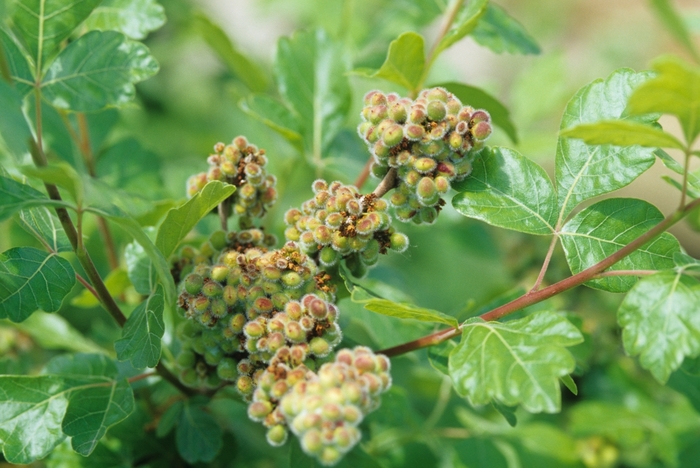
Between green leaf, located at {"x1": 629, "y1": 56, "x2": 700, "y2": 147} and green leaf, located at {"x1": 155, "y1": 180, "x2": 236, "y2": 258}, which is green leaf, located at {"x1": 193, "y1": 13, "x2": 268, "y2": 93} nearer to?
green leaf, located at {"x1": 155, "y1": 180, "x2": 236, "y2": 258}


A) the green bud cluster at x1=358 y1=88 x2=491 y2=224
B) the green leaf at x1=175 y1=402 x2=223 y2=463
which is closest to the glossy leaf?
the green bud cluster at x1=358 y1=88 x2=491 y2=224

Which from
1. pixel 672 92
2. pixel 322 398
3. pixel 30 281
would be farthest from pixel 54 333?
pixel 672 92

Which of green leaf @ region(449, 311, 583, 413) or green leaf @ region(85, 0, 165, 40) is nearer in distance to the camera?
green leaf @ region(449, 311, 583, 413)

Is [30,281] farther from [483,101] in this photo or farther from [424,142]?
[483,101]

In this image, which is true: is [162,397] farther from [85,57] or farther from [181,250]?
[85,57]

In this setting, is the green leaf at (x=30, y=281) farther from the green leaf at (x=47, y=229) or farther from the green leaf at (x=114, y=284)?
the green leaf at (x=114, y=284)

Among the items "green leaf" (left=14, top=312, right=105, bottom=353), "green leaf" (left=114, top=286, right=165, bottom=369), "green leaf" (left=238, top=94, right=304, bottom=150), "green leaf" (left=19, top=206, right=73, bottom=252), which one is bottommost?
"green leaf" (left=14, top=312, right=105, bottom=353)

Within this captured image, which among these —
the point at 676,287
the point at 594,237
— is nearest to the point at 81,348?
the point at 594,237

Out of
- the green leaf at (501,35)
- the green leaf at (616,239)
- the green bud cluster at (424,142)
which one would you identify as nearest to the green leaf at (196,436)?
the green bud cluster at (424,142)
